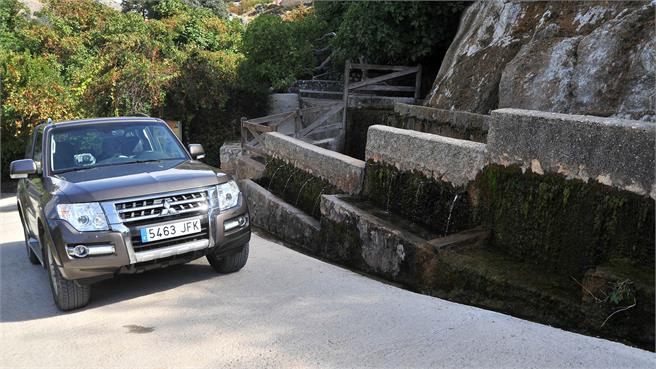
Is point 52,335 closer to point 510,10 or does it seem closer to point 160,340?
point 160,340

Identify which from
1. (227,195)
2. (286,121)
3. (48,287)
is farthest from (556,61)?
(48,287)

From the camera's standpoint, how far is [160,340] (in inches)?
168

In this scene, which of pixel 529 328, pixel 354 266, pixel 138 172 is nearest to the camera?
pixel 529 328

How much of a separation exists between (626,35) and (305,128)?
8.09m

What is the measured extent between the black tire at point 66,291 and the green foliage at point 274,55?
14223 millimetres

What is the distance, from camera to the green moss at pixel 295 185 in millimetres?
9203

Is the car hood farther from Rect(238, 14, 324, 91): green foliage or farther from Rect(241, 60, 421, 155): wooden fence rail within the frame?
Rect(238, 14, 324, 91): green foliage

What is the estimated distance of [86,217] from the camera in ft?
15.9

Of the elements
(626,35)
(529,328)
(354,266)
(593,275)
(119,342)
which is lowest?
(354,266)

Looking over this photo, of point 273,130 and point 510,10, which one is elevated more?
point 510,10

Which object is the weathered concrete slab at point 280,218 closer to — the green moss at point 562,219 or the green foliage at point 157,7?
the green moss at point 562,219

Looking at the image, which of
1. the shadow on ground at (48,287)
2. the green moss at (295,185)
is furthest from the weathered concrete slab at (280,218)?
the shadow on ground at (48,287)

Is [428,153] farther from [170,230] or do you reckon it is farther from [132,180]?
[132,180]

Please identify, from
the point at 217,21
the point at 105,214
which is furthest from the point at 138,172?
the point at 217,21
